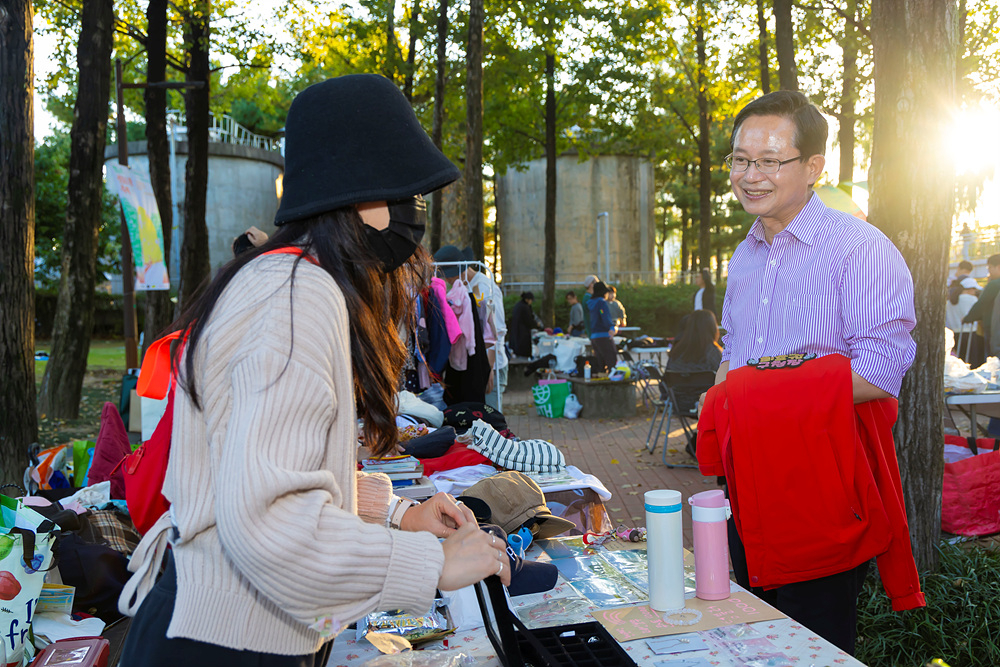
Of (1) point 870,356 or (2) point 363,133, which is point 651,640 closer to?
(1) point 870,356

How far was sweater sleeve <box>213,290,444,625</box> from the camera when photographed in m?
1.06

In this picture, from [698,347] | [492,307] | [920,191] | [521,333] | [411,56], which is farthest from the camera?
[411,56]

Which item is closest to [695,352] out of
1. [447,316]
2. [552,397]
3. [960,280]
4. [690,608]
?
[447,316]

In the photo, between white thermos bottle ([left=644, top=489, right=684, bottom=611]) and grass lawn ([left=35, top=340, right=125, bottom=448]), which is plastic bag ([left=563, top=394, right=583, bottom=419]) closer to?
grass lawn ([left=35, top=340, right=125, bottom=448])

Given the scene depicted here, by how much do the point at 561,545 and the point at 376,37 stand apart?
20.2 m

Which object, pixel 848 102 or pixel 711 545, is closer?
pixel 711 545

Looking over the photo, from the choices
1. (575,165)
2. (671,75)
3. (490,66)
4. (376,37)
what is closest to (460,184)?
(490,66)

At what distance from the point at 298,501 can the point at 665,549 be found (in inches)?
43.9

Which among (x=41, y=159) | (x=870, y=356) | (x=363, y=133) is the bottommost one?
(x=870, y=356)

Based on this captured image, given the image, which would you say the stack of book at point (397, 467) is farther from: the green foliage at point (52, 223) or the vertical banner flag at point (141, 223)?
the green foliage at point (52, 223)

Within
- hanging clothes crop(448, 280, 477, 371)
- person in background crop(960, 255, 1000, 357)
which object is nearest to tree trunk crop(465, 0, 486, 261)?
hanging clothes crop(448, 280, 477, 371)

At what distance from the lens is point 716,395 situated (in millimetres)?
2328

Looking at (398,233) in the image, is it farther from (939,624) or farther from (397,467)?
(939,624)

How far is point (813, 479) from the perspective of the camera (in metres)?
2.13
